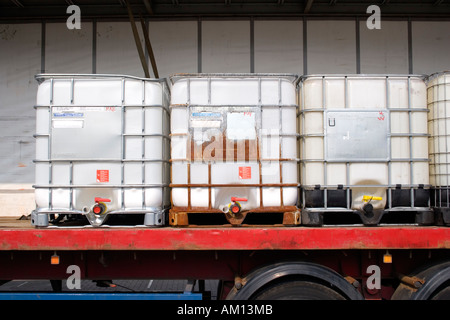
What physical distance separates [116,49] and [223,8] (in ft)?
7.24

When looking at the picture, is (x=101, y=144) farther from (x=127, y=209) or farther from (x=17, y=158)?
(x=17, y=158)

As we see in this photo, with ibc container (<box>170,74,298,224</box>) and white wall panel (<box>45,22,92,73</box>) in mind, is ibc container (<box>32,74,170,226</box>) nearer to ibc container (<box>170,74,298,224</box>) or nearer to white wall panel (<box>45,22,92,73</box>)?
ibc container (<box>170,74,298,224</box>)

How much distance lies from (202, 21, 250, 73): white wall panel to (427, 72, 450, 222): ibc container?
11.9 ft

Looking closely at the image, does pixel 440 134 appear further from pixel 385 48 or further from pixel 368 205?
pixel 385 48

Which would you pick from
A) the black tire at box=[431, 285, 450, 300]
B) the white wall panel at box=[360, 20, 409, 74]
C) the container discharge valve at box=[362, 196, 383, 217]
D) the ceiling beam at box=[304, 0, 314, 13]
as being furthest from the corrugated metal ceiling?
the black tire at box=[431, 285, 450, 300]

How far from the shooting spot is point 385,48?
6270 mm

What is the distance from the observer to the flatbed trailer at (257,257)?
280 cm

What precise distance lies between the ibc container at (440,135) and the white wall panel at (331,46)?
10.3 feet

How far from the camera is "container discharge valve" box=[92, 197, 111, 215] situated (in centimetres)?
298

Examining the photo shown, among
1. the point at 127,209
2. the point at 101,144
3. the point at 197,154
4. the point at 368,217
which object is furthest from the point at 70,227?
the point at 368,217

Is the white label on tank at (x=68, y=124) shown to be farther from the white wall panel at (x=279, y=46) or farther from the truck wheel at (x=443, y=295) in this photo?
the white wall panel at (x=279, y=46)

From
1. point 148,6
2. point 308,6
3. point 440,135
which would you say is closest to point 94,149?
point 440,135
